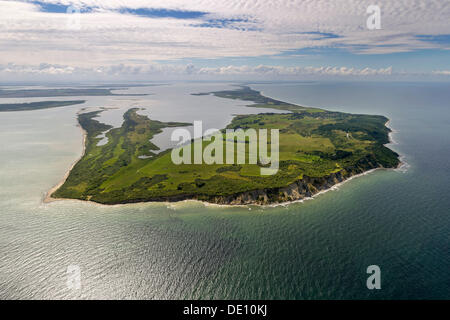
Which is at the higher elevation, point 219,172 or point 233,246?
point 219,172

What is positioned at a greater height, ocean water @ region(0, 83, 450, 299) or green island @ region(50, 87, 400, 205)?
green island @ region(50, 87, 400, 205)

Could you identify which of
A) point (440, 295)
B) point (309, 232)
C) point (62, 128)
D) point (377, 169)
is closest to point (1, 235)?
point (309, 232)

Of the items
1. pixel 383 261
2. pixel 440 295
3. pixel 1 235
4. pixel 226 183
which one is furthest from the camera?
pixel 226 183

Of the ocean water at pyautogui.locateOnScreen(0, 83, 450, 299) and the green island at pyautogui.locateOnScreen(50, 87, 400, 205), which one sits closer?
the ocean water at pyautogui.locateOnScreen(0, 83, 450, 299)

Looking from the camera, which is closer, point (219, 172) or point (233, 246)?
point (233, 246)
